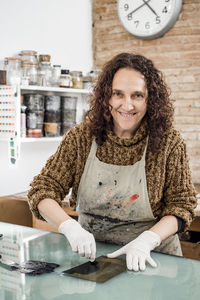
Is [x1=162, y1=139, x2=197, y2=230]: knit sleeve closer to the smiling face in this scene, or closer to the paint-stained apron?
the paint-stained apron

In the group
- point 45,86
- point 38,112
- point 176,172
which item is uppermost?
point 45,86

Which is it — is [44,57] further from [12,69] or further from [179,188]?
[179,188]

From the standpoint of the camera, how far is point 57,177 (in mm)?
1737

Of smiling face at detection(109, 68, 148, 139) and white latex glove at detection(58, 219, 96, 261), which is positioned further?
smiling face at detection(109, 68, 148, 139)

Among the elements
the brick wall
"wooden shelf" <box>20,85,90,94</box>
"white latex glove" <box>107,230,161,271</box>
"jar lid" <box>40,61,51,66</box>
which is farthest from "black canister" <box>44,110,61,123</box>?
"white latex glove" <box>107,230,161,271</box>

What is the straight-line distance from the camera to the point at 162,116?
176cm

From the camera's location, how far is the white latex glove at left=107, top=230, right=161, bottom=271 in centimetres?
130

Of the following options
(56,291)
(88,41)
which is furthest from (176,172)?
(88,41)

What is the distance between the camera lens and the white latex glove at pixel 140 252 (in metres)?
1.30

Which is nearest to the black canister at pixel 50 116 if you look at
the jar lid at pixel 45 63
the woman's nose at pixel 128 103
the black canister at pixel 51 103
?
the black canister at pixel 51 103

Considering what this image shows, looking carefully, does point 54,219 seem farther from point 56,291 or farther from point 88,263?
point 56,291

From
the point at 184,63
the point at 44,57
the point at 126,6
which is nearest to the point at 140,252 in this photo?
the point at 44,57

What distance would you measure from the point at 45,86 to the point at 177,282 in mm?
2052

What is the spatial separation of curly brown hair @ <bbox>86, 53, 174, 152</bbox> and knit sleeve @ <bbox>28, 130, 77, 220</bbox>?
0.43 ft
